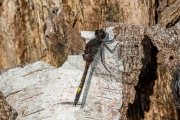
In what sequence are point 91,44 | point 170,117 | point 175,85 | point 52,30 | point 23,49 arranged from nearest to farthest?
point 175,85, point 170,117, point 91,44, point 52,30, point 23,49

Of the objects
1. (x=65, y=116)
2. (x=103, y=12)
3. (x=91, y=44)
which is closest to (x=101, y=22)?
(x=103, y=12)

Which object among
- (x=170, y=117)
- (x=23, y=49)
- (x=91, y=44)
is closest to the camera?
(x=170, y=117)

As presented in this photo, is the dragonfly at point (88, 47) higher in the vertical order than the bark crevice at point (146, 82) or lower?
higher

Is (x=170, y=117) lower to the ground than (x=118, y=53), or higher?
lower

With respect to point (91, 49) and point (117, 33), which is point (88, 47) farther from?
point (117, 33)

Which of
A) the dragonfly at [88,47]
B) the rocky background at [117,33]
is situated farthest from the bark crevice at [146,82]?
the dragonfly at [88,47]

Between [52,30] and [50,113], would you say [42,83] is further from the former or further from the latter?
[52,30]

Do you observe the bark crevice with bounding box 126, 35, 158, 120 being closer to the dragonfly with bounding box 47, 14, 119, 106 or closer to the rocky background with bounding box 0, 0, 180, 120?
the rocky background with bounding box 0, 0, 180, 120

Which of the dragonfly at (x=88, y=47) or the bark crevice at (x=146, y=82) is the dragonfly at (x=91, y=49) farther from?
the bark crevice at (x=146, y=82)

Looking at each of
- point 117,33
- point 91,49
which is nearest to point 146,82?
point 117,33
